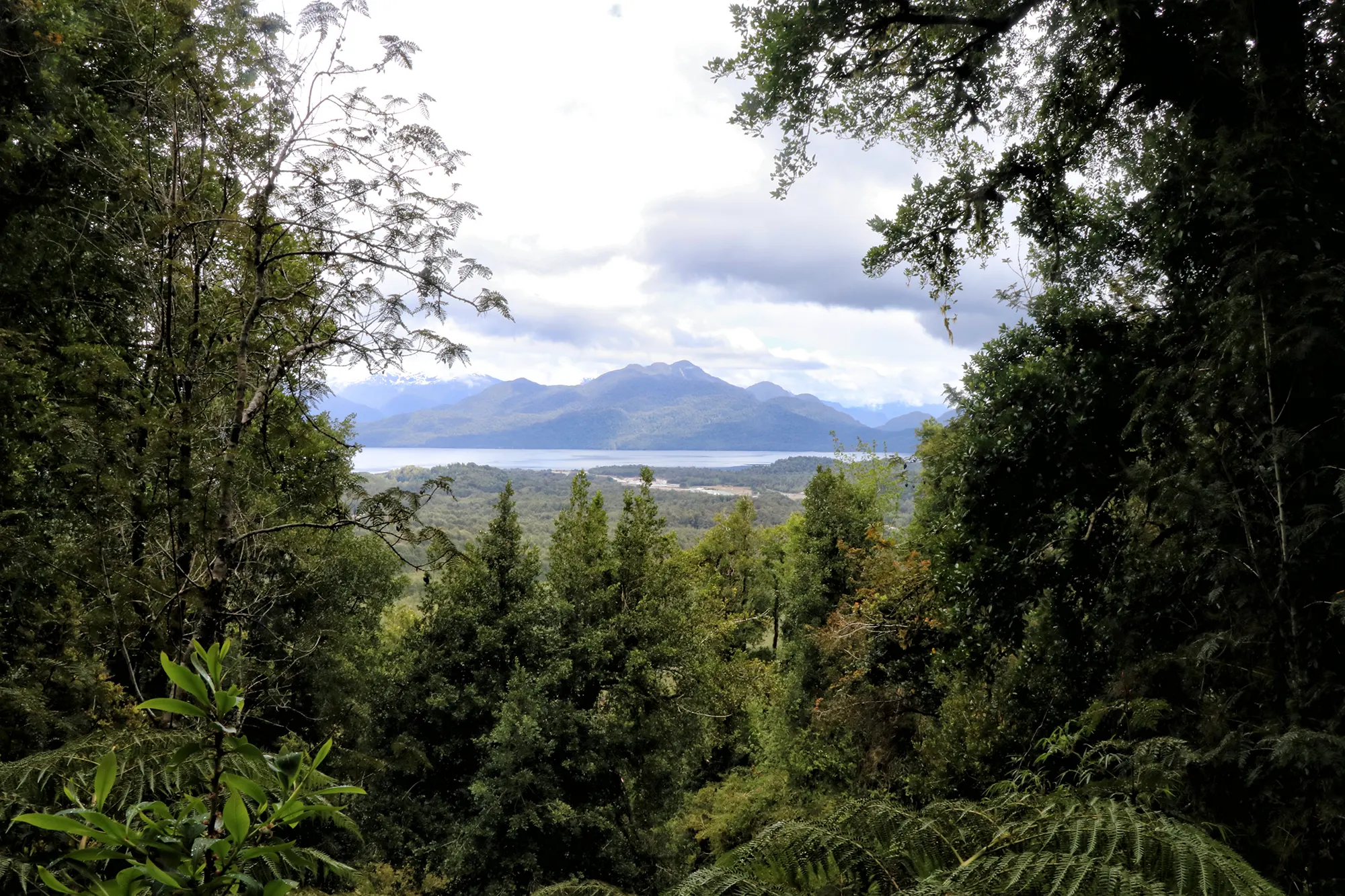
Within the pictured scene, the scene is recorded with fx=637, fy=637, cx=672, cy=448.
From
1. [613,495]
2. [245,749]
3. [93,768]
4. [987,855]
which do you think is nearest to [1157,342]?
[987,855]

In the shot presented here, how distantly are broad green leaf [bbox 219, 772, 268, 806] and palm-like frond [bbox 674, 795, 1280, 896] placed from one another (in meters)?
1.44

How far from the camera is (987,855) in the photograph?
2.17m

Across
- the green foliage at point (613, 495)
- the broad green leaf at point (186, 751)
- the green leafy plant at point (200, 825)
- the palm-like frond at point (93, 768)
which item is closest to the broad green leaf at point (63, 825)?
the green leafy plant at point (200, 825)

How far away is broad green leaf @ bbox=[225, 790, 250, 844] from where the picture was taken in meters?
0.92

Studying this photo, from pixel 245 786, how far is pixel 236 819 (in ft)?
0.15

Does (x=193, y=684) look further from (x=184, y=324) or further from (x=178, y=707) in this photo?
(x=184, y=324)

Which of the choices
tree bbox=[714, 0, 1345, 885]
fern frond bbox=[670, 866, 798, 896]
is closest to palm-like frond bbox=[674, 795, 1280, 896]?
fern frond bbox=[670, 866, 798, 896]

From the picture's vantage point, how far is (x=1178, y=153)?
13.2 feet

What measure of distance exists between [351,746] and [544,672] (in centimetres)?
391

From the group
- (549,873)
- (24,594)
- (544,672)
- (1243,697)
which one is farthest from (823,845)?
(549,873)

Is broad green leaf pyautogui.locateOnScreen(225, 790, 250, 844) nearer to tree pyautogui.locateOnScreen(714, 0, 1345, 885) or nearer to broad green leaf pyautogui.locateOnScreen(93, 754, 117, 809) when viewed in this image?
broad green leaf pyautogui.locateOnScreen(93, 754, 117, 809)

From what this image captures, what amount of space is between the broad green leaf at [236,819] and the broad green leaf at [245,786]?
0.05ft

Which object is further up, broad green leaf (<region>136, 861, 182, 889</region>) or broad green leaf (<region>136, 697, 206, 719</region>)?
broad green leaf (<region>136, 697, 206, 719</region>)

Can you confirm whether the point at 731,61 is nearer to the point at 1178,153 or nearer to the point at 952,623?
the point at 1178,153
